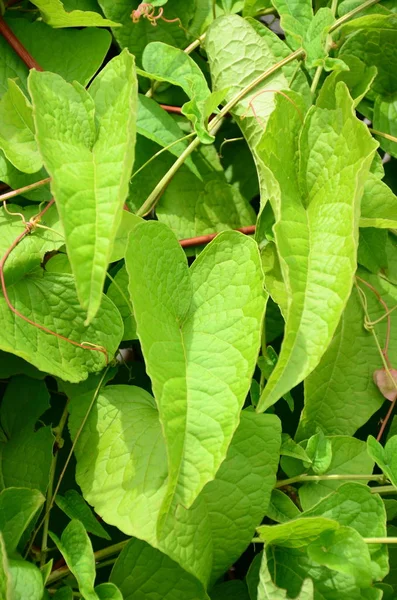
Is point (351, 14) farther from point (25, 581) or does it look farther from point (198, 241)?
point (25, 581)

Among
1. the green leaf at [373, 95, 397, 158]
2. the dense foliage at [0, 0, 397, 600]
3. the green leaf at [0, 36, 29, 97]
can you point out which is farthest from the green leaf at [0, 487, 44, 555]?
the green leaf at [373, 95, 397, 158]

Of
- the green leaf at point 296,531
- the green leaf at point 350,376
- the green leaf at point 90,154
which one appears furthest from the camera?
the green leaf at point 350,376

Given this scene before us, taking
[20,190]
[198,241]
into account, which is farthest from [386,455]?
[20,190]

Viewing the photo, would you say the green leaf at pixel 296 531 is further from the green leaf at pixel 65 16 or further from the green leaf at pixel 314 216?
the green leaf at pixel 65 16

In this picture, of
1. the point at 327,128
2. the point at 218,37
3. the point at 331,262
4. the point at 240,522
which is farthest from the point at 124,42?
the point at 240,522

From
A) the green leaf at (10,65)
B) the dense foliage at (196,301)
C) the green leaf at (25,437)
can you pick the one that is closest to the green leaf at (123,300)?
the dense foliage at (196,301)

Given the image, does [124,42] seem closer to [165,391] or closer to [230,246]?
[230,246]
